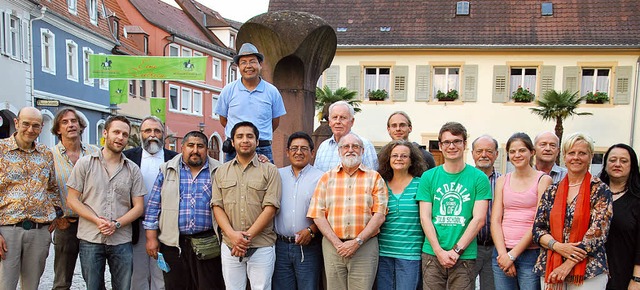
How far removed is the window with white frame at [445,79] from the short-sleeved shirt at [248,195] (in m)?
18.2

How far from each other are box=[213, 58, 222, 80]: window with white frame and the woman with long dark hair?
31153 millimetres

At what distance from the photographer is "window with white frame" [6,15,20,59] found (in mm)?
15820

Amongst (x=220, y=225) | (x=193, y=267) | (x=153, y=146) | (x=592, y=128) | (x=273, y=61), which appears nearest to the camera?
(x=220, y=225)

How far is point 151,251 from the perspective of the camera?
156 inches

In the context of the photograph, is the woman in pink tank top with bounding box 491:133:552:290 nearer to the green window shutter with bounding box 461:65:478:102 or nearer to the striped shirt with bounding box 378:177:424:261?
the striped shirt with bounding box 378:177:424:261

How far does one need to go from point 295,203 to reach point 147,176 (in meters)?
1.41

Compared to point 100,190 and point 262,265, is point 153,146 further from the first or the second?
point 262,265

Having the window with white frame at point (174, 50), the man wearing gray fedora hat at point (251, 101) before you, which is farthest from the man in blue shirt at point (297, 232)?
the window with white frame at point (174, 50)

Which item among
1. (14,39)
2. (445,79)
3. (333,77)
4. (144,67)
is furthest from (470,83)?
(14,39)

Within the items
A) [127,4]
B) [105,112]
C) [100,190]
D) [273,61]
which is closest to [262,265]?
[100,190]

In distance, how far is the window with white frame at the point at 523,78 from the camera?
20828mm

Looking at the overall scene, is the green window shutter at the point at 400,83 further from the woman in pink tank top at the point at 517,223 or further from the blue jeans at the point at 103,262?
the blue jeans at the point at 103,262

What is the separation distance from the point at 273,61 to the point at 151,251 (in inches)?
107

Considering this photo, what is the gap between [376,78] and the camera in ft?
70.3
